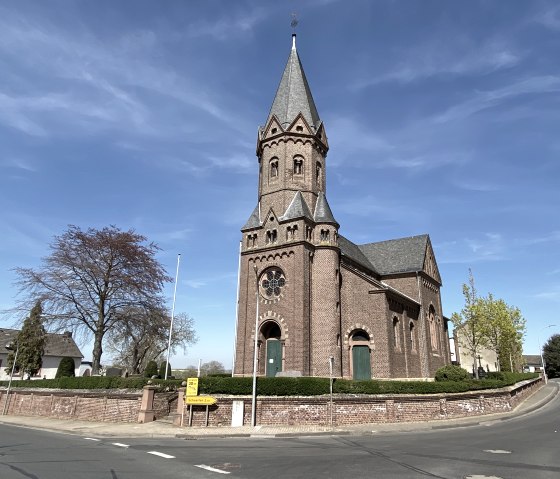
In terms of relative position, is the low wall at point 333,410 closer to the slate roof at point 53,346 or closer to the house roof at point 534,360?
the slate roof at point 53,346

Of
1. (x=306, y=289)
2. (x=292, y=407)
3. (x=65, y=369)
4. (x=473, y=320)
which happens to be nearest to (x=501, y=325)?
(x=473, y=320)

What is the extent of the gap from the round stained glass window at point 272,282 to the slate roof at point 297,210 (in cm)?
468

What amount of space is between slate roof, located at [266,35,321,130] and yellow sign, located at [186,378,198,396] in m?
26.2

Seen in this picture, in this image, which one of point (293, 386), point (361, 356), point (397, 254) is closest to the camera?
point (293, 386)

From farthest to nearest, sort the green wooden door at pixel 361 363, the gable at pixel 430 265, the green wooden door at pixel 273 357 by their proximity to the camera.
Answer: the gable at pixel 430 265, the green wooden door at pixel 361 363, the green wooden door at pixel 273 357

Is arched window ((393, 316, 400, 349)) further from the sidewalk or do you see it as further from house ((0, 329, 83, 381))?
house ((0, 329, 83, 381))

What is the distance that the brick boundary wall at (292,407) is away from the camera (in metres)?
20.6

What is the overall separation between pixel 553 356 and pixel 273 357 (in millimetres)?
90485

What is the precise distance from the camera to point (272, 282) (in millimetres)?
34969

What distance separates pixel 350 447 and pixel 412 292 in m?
31.5

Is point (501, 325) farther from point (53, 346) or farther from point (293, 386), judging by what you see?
point (53, 346)

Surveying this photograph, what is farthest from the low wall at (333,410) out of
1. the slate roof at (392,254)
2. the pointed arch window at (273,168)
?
the pointed arch window at (273,168)

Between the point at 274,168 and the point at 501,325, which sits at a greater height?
the point at 274,168

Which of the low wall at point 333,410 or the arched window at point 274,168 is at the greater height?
the arched window at point 274,168
